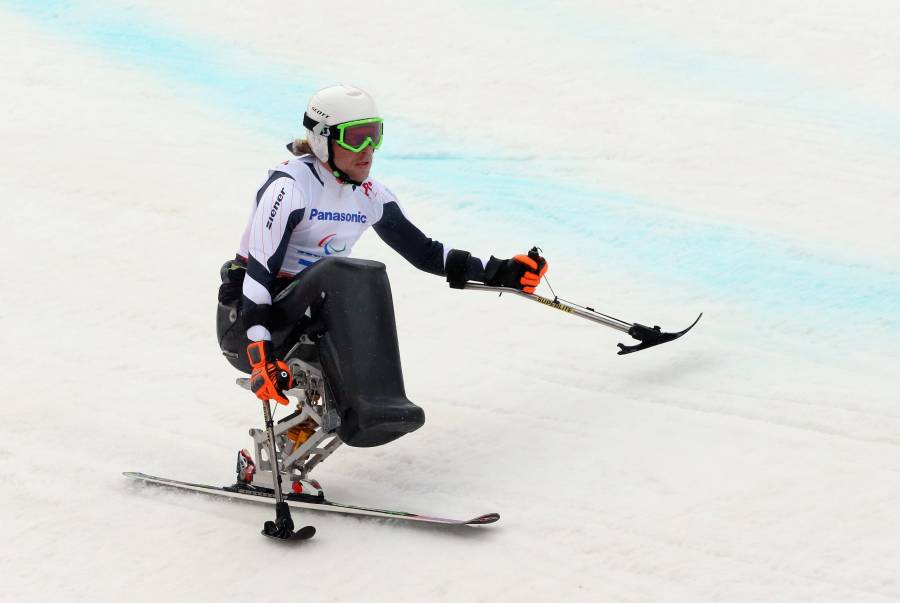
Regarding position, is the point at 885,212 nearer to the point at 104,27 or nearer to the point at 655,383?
the point at 655,383

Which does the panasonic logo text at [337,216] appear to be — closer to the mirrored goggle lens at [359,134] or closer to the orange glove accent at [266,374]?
the mirrored goggle lens at [359,134]

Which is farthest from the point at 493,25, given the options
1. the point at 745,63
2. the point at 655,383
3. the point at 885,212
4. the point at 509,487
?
the point at 509,487

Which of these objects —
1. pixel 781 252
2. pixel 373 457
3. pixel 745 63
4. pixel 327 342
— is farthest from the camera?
pixel 745 63

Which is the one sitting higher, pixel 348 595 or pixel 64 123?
pixel 64 123

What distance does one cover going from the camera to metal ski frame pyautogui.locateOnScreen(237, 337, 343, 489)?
5.43m

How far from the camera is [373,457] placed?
20.3ft

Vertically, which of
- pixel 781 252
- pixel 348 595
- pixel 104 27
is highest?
pixel 104 27

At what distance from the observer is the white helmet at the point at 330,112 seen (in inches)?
210

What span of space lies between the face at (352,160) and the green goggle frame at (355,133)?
3cm

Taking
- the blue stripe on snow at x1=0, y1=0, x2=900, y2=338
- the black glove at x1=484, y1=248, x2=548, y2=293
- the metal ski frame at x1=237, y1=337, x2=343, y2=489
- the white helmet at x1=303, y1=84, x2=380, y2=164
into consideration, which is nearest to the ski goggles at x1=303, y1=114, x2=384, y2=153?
the white helmet at x1=303, y1=84, x2=380, y2=164

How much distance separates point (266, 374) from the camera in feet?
16.9

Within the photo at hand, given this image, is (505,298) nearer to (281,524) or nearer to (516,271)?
(516,271)

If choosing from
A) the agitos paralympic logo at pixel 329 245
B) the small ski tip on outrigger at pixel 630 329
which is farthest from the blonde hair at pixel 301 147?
the small ski tip on outrigger at pixel 630 329

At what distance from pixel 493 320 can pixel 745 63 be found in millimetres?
4899
